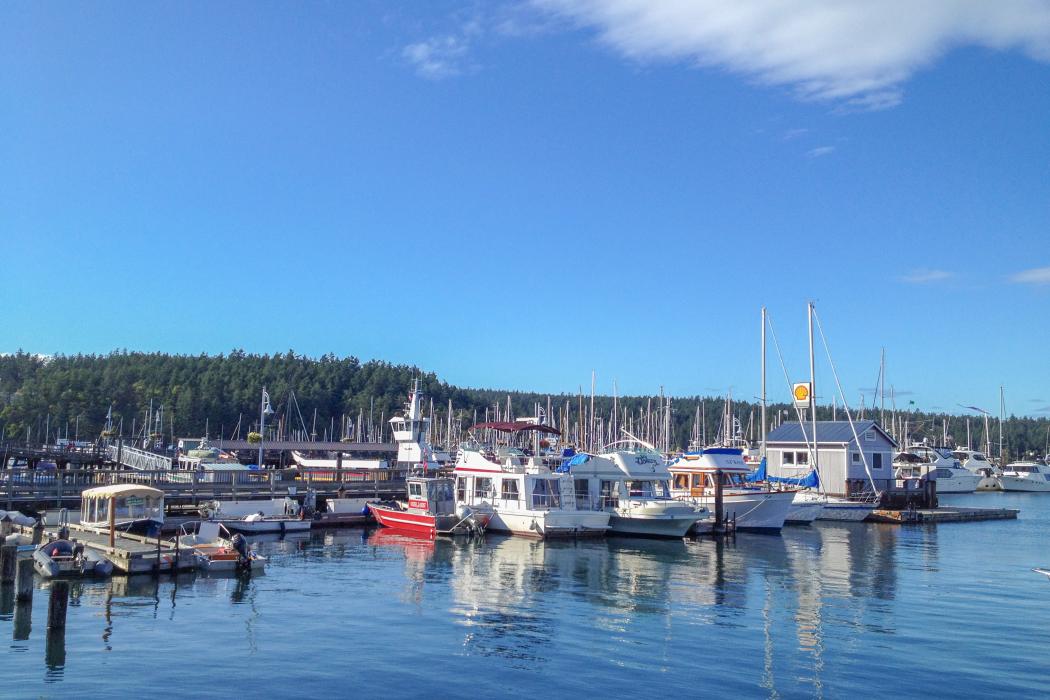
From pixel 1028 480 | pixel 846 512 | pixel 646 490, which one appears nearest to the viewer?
pixel 646 490

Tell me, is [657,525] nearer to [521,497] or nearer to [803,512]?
[521,497]

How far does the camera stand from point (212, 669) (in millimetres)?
17578

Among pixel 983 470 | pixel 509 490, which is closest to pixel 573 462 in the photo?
pixel 509 490

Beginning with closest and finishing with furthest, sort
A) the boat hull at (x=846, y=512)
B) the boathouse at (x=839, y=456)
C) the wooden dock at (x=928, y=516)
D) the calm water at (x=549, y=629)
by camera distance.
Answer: the calm water at (x=549, y=629)
the wooden dock at (x=928, y=516)
the boat hull at (x=846, y=512)
the boathouse at (x=839, y=456)

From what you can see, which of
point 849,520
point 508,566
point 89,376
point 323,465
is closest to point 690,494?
point 849,520

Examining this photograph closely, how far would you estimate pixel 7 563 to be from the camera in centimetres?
2544

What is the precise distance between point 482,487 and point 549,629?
A: 22673mm

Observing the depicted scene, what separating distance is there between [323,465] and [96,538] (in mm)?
39131

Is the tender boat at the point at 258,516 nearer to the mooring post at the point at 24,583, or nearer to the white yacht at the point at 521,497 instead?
the white yacht at the point at 521,497

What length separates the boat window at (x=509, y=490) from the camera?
4272 centimetres

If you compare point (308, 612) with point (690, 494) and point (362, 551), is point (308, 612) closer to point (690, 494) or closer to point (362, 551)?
point (362, 551)

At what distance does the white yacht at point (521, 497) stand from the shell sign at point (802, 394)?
26.2m

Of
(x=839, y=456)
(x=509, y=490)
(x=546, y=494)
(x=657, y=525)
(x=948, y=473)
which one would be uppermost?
(x=839, y=456)

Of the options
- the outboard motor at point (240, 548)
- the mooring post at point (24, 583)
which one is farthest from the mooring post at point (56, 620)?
the outboard motor at point (240, 548)
